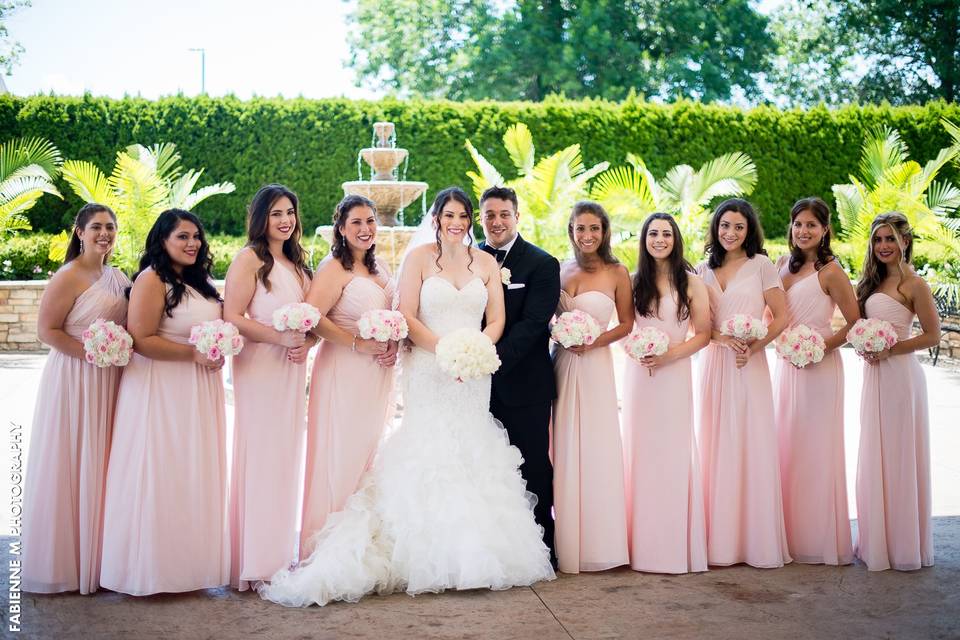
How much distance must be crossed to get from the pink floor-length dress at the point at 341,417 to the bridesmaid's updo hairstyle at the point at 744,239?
227 cm

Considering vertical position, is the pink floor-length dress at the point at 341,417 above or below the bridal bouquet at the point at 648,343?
below

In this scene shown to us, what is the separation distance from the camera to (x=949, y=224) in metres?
15.0

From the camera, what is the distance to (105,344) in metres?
4.78

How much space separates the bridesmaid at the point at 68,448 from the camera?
489 cm

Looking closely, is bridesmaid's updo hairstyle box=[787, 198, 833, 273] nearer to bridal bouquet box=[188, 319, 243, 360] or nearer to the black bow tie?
the black bow tie

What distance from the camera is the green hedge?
60.8ft

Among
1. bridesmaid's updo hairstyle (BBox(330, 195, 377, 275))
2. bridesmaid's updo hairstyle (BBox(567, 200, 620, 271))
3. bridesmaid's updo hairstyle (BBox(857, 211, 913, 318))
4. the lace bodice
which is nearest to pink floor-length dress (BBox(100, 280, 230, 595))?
bridesmaid's updo hairstyle (BBox(330, 195, 377, 275))

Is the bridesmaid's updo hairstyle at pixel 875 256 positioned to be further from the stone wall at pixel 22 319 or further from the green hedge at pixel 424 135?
the green hedge at pixel 424 135

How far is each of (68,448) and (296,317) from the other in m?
1.46

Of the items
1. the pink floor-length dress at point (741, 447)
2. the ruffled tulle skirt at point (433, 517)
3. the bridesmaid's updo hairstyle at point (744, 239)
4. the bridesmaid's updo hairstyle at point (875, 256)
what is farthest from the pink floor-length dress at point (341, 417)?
the bridesmaid's updo hairstyle at point (875, 256)

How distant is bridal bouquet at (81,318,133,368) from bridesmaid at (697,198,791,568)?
3537 mm

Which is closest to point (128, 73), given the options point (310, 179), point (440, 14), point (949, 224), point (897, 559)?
point (440, 14)

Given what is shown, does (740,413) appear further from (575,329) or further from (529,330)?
(529,330)

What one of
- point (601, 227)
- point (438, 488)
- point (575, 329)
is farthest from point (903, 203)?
point (438, 488)
